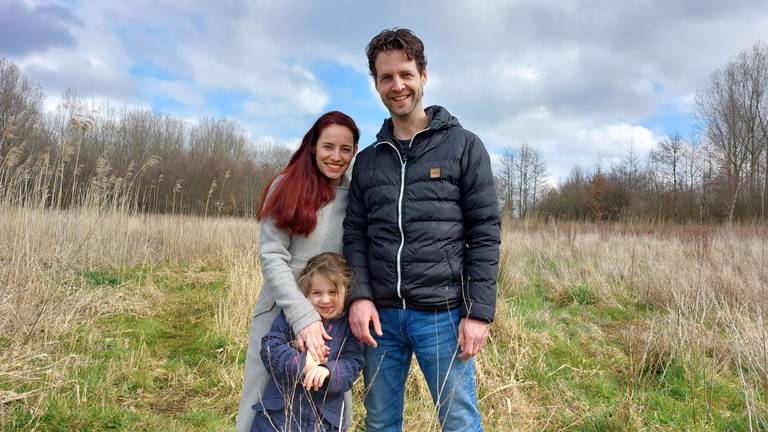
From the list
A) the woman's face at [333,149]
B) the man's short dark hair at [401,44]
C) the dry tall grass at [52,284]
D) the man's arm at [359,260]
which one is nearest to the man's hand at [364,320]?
the man's arm at [359,260]

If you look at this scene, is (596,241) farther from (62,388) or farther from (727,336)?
(62,388)

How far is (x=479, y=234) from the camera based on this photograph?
1648 millimetres

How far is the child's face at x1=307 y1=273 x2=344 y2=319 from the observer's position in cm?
175

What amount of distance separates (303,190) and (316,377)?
29.1 inches

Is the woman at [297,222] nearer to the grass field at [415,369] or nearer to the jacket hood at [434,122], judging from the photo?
the jacket hood at [434,122]

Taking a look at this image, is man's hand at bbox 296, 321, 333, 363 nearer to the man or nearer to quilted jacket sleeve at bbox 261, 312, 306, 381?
quilted jacket sleeve at bbox 261, 312, 306, 381

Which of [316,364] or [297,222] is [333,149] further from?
[316,364]

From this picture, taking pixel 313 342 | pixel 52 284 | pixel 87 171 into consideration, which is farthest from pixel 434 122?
pixel 87 171

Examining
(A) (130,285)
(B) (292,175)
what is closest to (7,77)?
(A) (130,285)

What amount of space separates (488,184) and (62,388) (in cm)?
316

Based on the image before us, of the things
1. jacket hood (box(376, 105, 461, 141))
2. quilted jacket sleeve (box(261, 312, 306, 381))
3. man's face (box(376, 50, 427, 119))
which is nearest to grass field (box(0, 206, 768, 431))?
quilted jacket sleeve (box(261, 312, 306, 381))

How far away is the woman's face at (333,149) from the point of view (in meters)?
1.88

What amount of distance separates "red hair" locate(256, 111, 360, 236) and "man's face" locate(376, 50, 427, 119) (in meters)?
0.25

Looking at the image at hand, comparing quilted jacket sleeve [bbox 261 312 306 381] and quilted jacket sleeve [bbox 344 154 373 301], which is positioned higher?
quilted jacket sleeve [bbox 344 154 373 301]
